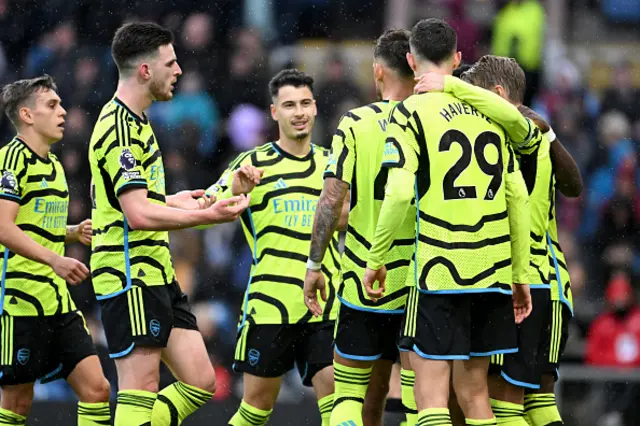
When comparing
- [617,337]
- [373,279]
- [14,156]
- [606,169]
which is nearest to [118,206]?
[14,156]

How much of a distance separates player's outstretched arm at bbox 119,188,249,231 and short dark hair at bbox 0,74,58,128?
143 cm

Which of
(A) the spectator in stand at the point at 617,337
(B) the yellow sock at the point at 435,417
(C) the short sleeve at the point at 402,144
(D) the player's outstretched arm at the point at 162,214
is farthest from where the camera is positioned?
(A) the spectator in stand at the point at 617,337

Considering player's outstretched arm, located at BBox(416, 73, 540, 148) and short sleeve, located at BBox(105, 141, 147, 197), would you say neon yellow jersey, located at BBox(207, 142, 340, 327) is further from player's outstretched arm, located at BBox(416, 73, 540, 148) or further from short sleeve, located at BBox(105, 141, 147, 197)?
player's outstretched arm, located at BBox(416, 73, 540, 148)

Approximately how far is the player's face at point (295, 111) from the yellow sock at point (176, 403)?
1713 mm

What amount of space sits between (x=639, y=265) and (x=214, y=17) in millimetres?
5395

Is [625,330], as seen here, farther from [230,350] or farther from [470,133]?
[470,133]

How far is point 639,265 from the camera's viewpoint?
12609mm

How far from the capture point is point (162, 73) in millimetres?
7141

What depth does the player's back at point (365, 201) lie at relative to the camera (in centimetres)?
677

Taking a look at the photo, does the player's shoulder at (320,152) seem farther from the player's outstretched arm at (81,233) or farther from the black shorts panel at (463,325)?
the black shorts panel at (463,325)

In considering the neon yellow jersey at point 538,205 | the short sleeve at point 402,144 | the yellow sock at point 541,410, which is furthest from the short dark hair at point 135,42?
the yellow sock at point 541,410

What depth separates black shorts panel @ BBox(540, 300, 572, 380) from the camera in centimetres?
698

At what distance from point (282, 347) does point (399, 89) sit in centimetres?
178

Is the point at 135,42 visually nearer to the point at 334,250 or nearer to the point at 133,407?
the point at 334,250
